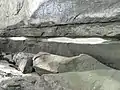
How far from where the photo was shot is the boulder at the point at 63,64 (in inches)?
65.3

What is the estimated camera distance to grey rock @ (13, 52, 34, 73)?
2.10 meters

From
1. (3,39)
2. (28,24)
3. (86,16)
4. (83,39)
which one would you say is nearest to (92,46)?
(83,39)

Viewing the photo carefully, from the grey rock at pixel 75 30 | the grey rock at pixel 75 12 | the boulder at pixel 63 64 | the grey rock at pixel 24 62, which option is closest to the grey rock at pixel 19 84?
the boulder at pixel 63 64

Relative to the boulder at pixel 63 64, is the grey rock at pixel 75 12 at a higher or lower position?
higher

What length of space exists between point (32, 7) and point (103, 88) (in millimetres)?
1505

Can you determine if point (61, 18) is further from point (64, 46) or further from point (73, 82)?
point (73, 82)

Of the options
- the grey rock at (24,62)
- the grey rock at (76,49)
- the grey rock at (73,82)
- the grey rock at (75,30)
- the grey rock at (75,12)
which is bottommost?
the grey rock at (24,62)

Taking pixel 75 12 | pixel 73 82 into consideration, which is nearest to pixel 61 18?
pixel 75 12

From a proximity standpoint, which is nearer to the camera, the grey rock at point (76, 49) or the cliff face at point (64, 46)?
the cliff face at point (64, 46)

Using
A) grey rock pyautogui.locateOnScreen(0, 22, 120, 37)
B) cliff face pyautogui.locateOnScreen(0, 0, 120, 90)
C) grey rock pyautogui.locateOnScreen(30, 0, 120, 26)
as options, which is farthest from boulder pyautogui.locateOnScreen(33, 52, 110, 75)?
grey rock pyautogui.locateOnScreen(30, 0, 120, 26)

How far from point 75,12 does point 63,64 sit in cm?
56

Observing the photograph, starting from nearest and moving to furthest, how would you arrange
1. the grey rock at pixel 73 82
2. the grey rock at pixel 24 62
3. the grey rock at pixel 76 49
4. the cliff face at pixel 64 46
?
the grey rock at pixel 73 82
the cliff face at pixel 64 46
the grey rock at pixel 76 49
the grey rock at pixel 24 62

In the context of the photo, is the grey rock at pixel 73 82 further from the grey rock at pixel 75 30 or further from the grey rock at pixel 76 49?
the grey rock at pixel 75 30

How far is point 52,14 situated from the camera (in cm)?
215
